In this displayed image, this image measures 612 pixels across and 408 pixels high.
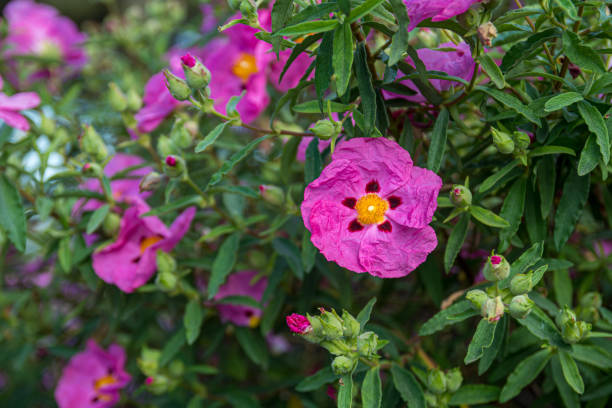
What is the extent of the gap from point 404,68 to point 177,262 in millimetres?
666

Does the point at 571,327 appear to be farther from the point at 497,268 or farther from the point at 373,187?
the point at 373,187

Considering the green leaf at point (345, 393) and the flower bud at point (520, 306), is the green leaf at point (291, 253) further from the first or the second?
the flower bud at point (520, 306)

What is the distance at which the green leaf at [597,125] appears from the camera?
32.0 inches

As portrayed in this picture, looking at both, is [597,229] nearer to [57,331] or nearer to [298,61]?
[298,61]

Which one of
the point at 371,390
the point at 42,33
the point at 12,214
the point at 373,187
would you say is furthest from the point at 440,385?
the point at 42,33

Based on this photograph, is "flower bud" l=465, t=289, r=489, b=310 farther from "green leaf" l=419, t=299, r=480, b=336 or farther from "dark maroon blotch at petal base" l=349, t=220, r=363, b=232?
"dark maroon blotch at petal base" l=349, t=220, r=363, b=232

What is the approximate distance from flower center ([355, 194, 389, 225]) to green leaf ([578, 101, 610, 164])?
12.4 inches

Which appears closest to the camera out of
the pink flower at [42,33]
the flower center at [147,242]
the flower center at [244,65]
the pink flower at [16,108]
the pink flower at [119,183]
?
the pink flower at [16,108]

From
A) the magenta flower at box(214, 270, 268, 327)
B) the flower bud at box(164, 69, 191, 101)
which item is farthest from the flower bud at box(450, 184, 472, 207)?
the magenta flower at box(214, 270, 268, 327)

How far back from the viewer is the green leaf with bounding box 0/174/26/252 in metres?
1.17

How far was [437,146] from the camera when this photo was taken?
89 cm

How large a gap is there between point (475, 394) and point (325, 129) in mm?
530

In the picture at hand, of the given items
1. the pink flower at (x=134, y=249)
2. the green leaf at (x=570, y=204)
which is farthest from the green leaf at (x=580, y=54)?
the pink flower at (x=134, y=249)

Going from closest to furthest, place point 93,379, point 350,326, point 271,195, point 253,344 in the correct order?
point 350,326, point 271,195, point 253,344, point 93,379
